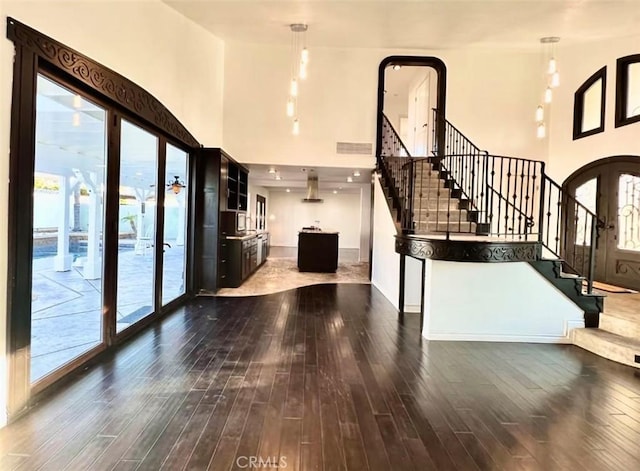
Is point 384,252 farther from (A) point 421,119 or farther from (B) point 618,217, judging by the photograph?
(A) point 421,119

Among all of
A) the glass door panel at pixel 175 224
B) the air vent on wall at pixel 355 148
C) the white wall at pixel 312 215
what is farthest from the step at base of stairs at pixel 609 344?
the white wall at pixel 312 215

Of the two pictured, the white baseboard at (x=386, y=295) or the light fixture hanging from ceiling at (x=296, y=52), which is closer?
the white baseboard at (x=386, y=295)

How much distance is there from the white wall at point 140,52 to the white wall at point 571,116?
6.54m

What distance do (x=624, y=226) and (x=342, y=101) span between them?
5329mm

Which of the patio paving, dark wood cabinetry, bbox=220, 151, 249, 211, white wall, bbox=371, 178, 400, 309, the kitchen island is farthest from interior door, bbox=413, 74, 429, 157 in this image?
the patio paving

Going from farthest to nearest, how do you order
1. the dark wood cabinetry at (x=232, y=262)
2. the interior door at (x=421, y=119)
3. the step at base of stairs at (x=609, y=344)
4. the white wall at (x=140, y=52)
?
1. the interior door at (x=421, y=119)
2. the dark wood cabinetry at (x=232, y=262)
3. the step at base of stairs at (x=609, y=344)
4. the white wall at (x=140, y=52)

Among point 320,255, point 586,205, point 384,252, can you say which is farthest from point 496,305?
point 320,255

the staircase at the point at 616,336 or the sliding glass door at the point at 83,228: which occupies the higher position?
the sliding glass door at the point at 83,228

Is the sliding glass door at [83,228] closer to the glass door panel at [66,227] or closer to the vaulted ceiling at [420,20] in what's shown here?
the glass door panel at [66,227]

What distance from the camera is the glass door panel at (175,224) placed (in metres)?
5.34

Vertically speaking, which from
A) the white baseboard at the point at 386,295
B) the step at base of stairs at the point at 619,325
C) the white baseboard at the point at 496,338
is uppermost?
the step at base of stairs at the point at 619,325

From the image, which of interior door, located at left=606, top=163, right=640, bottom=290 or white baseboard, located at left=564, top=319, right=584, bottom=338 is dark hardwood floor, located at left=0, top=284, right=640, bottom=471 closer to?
white baseboard, located at left=564, top=319, right=584, bottom=338

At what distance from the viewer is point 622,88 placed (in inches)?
236

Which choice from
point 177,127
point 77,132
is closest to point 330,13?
point 177,127
